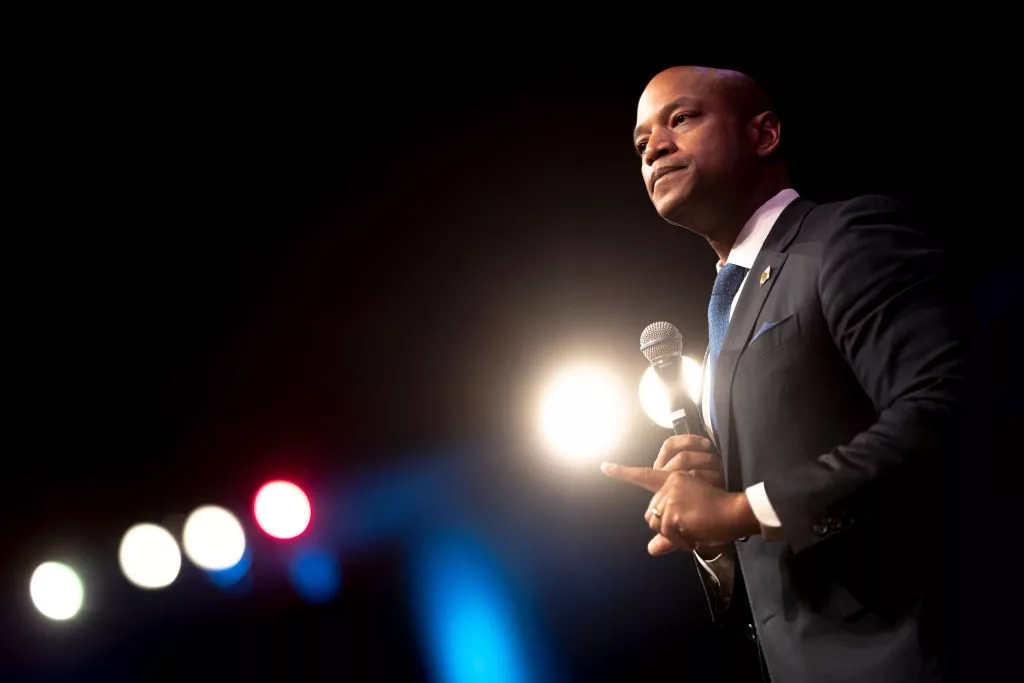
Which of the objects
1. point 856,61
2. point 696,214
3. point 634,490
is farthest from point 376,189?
point 696,214

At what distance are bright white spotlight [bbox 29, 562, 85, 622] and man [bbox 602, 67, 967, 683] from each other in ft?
15.7

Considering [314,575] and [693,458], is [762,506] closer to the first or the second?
[693,458]

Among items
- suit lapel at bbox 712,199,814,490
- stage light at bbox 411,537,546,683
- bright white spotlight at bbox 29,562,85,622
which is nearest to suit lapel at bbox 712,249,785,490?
suit lapel at bbox 712,199,814,490

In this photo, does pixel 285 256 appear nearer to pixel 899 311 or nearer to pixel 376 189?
pixel 376 189

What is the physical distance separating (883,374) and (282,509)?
460 centimetres

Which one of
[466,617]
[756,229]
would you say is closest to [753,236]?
[756,229]

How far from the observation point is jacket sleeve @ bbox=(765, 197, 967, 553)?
1.09m

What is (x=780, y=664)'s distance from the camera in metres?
1.33

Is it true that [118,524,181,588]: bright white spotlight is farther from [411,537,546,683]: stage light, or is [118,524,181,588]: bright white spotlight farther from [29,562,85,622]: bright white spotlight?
[411,537,546,683]: stage light

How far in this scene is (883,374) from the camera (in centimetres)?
118

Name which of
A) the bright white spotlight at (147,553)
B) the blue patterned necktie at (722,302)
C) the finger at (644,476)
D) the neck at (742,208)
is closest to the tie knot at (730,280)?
the blue patterned necktie at (722,302)

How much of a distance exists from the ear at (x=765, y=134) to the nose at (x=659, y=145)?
0.22 m

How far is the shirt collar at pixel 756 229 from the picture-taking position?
1.62 m

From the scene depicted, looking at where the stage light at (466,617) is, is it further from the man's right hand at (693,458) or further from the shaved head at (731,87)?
the shaved head at (731,87)
